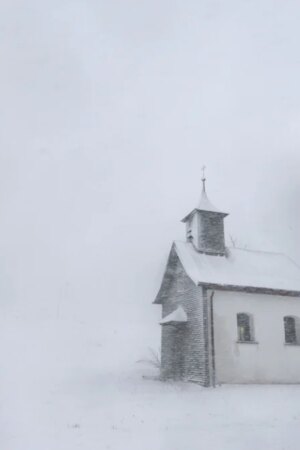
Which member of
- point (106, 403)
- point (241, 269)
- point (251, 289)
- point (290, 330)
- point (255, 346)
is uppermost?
point (241, 269)

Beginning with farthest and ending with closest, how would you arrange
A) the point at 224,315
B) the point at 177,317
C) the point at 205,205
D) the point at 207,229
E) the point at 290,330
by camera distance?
1. the point at 205,205
2. the point at 207,229
3. the point at 290,330
4. the point at 177,317
5. the point at 224,315

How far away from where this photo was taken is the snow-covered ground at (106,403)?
711 centimetres

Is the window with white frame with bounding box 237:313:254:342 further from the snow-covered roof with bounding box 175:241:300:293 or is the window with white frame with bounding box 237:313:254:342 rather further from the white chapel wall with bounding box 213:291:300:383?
the snow-covered roof with bounding box 175:241:300:293

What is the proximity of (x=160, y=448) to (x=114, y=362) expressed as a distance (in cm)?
1119

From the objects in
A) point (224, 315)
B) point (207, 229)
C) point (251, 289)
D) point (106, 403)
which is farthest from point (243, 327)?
point (106, 403)

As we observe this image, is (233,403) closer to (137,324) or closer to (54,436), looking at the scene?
(54,436)

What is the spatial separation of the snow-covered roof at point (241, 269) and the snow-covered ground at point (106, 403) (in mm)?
3717

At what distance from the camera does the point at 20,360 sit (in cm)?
1215

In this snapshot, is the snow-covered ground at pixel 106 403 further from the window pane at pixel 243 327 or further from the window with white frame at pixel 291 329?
the window with white frame at pixel 291 329

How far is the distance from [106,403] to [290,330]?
30.0 feet

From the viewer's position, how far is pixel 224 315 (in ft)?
50.6

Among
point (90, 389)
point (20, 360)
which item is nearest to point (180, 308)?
point (90, 389)

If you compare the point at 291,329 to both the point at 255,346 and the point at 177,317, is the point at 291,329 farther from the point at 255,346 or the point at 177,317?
the point at 177,317

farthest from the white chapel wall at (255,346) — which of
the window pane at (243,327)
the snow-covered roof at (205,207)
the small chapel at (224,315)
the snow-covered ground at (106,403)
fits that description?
the snow-covered roof at (205,207)
